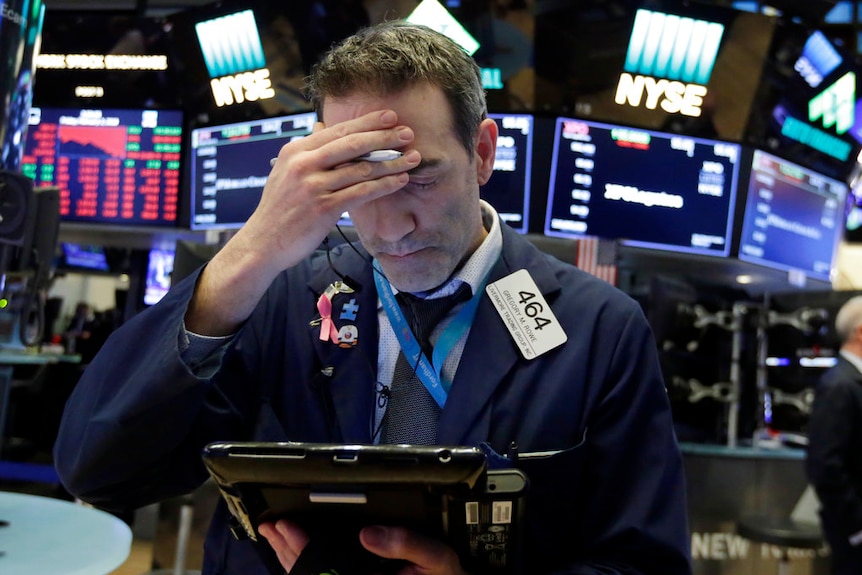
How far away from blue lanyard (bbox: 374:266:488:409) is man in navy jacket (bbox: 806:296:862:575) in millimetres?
2701

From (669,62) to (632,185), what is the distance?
0.64 metres

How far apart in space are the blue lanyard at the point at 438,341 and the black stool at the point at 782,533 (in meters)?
2.74

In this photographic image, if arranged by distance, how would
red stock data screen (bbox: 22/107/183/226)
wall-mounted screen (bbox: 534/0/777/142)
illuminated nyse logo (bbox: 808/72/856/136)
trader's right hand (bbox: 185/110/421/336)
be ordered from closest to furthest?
trader's right hand (bbox: 185/110/421/336), wall-mounted screen (bbox: 534/0/777/142), illuminated nyse logo (bbox: 808/72/856/136), red stock data screen (bbox: 22/107/183/226)

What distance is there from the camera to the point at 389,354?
1266 mm

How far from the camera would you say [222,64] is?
Answer: 13.4 ft

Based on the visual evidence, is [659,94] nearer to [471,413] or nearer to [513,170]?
[513,170]

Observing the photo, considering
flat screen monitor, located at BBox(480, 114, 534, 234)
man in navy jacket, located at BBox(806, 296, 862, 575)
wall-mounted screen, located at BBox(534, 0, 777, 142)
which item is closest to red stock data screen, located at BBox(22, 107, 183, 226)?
flat screen monitor, located at BBox(480, 114, 534, 234)

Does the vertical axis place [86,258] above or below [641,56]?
below

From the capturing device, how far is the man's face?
3.65 ft

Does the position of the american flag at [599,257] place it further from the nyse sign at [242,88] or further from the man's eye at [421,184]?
the man's eye at [421,184]

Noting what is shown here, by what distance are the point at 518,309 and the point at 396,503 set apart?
47cm

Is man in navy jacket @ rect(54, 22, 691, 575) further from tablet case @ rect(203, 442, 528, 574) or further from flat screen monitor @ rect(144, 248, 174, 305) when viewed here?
flat screen monitor @ rect(144, 248, 174, 305)

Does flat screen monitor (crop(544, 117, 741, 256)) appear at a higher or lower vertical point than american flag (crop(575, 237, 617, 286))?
higher

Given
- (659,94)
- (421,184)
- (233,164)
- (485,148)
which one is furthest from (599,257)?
(421,184)
